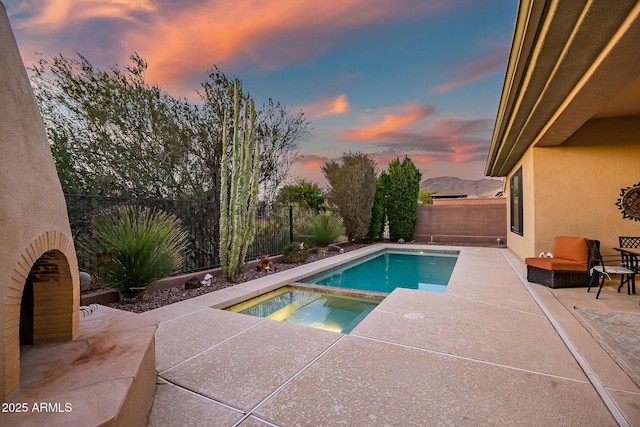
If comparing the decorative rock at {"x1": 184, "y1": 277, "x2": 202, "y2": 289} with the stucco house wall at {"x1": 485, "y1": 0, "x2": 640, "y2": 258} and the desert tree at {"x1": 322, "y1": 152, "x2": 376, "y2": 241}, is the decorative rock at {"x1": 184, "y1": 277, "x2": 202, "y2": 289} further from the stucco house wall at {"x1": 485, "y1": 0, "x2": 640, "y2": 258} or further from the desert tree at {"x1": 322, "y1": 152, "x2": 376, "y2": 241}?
the desert tree at {"x1": 322, "y1": 152, "x2": 376, "y2": 241}

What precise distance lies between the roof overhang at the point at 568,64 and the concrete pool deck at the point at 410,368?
9.19 ft

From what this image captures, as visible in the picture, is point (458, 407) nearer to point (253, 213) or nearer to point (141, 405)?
point (141, 405)

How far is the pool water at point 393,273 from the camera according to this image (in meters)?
6.64

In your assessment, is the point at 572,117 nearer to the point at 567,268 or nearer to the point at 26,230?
the point at 567,268

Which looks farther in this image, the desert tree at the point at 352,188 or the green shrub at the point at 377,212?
the green shrub at the point at 377,212

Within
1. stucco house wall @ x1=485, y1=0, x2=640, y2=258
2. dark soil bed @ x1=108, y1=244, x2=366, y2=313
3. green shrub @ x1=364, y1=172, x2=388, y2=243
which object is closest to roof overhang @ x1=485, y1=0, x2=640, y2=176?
stucco house wall @ x1=485, y1=0, x2=640, y2=258

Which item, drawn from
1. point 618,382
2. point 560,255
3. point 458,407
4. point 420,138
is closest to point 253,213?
point 458,407

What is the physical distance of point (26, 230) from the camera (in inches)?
61.1

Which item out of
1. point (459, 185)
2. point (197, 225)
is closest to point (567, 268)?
point (197, 225)

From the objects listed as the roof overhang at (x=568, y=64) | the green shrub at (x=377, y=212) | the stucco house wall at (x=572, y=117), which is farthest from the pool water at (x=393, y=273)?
the roof overhang at (x=568, y=64)

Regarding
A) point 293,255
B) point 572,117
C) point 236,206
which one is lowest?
point 293,255

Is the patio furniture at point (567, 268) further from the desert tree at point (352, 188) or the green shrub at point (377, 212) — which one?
the green shrub at point (377, 212)

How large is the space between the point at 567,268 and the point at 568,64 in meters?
3.61

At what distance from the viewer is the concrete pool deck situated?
183 cm
